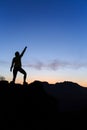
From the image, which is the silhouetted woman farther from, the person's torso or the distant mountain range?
the distant mountain range

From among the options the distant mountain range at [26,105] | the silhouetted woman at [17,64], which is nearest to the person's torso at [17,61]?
the silhouetted woman at [17,64]

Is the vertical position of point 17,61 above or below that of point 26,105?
above

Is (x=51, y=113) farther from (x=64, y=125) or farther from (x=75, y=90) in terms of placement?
(x=75, y=90)

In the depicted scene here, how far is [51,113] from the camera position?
2889 cm

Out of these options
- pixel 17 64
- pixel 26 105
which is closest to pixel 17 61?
pixel 17 64

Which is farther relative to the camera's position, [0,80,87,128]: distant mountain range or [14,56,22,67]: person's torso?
[14,56,22,67]: person's torso

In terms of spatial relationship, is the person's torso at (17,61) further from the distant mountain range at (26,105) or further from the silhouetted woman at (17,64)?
the distant mountain range at (26,105)

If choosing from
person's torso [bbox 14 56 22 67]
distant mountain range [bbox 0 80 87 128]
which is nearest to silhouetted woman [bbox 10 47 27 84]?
person's torso [bbox 14 56 22 67]

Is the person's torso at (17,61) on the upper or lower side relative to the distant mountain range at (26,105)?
upper

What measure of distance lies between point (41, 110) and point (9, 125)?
4414 mm

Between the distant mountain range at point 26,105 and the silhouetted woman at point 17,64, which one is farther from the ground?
the silhouetted woman at point 17,64

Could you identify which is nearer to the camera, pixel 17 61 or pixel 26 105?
pixel 17 61

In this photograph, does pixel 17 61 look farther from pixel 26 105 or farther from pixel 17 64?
pixel 26 105

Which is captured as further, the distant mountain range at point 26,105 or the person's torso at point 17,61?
the person's torso at point 17,61
